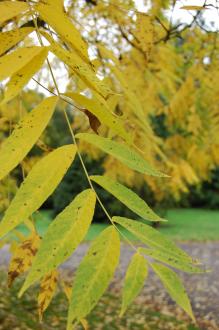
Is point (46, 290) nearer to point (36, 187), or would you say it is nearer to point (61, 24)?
point (36, 187)

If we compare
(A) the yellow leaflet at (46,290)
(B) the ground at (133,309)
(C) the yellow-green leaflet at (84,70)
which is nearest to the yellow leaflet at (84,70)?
(C) the yellow-green leaflet at (84,70)

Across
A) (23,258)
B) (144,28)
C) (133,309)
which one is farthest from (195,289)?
(23,258)

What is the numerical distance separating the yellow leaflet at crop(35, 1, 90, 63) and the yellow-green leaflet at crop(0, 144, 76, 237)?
142 millimetres

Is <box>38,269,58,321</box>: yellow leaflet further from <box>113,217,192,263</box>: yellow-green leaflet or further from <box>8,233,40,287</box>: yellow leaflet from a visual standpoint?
<box>113,217,192,263</box>: yellow-green leaflet

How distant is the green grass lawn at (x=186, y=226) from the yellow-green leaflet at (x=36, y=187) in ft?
36.9

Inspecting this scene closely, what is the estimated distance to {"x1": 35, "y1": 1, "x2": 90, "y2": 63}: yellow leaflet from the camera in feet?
2.40

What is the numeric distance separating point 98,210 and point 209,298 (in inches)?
300

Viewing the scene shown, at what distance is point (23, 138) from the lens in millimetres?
696

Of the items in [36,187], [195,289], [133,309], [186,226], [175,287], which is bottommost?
[186,226]

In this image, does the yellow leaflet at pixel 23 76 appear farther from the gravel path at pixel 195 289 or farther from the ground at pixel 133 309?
the gravel path at pixel 195 289

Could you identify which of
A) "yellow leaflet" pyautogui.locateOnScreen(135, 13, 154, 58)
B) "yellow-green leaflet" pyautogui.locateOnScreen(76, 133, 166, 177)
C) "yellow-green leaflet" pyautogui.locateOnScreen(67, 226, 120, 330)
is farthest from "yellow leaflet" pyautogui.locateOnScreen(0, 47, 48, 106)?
"yellow leaflet" pyautogui.locateOnScreen(135, 13, 154, 58)

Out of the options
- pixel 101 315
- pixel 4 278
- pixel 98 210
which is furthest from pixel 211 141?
pixel 98 210

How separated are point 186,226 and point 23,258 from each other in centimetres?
1447

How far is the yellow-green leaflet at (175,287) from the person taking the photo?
77cm
